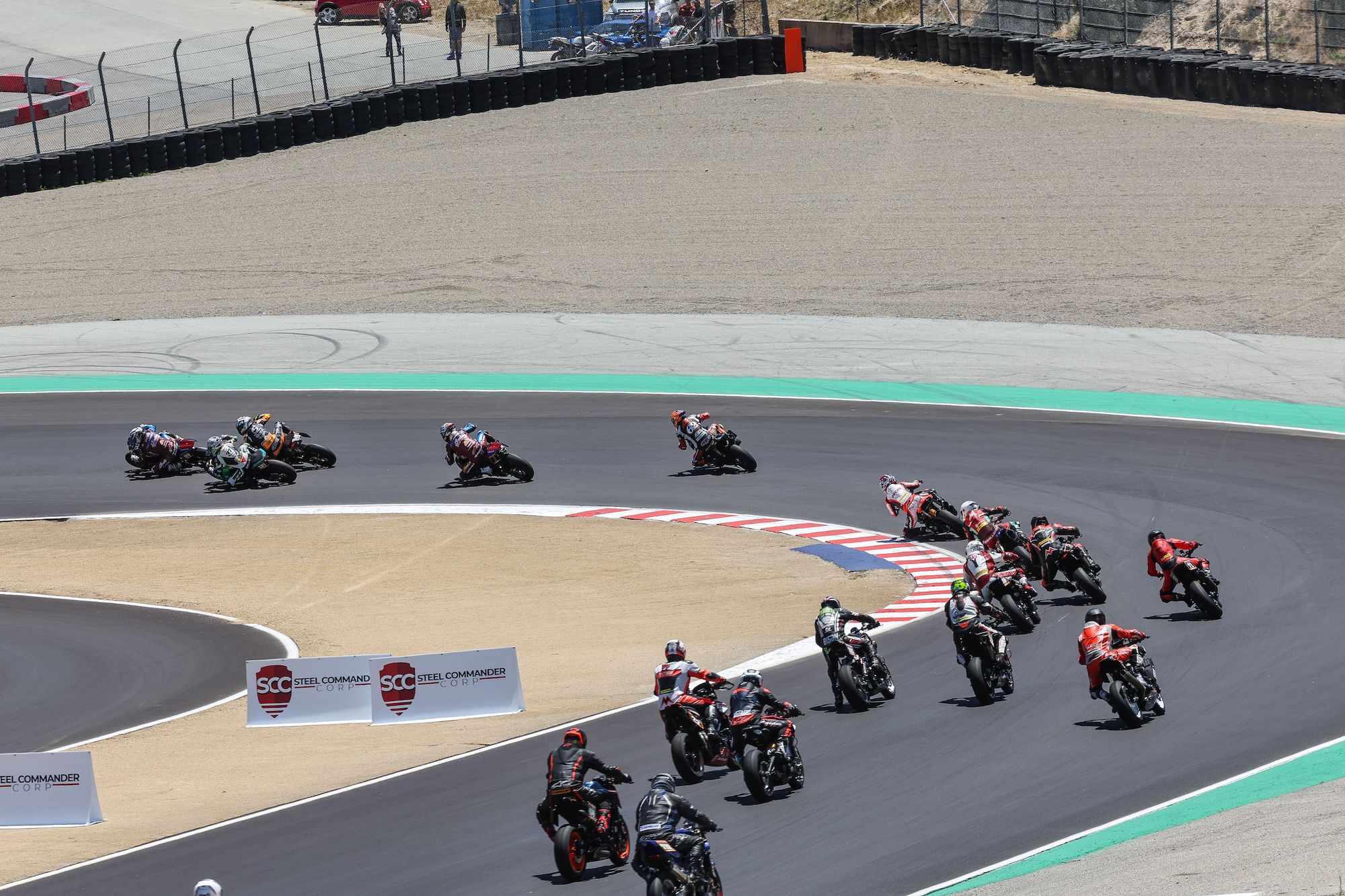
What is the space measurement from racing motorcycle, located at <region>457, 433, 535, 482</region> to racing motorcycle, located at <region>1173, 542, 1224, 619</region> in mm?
12160

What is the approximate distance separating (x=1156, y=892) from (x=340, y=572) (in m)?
15.6

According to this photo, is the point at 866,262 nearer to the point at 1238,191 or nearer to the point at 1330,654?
the point at 1238,191

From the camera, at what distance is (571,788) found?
13.6 metres

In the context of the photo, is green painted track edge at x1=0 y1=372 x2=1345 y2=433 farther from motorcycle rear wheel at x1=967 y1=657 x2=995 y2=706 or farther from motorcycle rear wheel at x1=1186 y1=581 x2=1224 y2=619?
motorcycle rear wheel at x1=967 y1=657 x2=995 y2=706

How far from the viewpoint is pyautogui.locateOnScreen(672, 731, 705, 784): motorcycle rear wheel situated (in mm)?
15516

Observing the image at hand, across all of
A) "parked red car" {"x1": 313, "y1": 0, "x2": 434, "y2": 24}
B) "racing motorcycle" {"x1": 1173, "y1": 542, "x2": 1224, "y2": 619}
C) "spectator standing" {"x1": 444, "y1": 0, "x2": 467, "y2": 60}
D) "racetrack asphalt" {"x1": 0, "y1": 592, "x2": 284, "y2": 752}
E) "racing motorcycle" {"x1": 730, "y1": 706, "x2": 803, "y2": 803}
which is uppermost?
"parked red car" {"x1": 313, "y1": 0, "x2": 434, "y2": 24}

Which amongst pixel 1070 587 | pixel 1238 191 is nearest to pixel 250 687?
pixel 1070 587

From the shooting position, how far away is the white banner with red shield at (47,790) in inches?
620

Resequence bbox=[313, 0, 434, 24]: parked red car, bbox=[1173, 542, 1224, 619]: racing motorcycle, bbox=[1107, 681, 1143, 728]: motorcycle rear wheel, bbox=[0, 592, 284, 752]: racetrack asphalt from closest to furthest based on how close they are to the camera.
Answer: bbox=[1107, 681, 1143, 728]: motorcycle rear wheel
bbox=[0, 592, 284, 752]: racetrack asphalt
bbox=[1173, 542, 1224, 619]: racing motorcycle
bbox=[313, 0, 434, 24]: parked red car

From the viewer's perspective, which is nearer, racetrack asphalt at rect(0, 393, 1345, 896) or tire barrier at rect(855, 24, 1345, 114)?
racetrack asphalt at rect(0, 393, 1345, 896)

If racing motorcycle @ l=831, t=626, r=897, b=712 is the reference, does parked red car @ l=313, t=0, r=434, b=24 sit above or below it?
above

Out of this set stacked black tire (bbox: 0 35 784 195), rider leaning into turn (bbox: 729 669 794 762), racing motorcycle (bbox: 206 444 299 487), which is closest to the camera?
rider leaning into turn (bbox: 729 669 794 762)

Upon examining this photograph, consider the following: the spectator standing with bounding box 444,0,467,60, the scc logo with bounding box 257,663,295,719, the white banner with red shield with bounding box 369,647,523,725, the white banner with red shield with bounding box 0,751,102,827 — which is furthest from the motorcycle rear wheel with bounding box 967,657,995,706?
the spectator standing with bounding box 444,0,467,60

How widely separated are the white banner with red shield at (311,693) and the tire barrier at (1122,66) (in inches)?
1424
